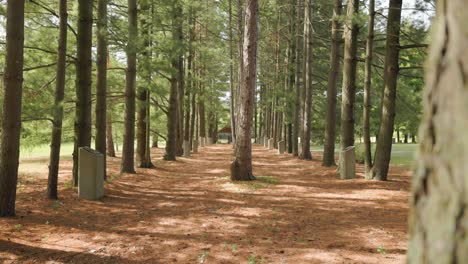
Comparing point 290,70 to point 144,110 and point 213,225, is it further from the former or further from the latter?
point 213,225

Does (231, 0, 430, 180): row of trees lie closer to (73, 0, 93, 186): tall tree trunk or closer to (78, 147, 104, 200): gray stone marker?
(73, 0, 93, 186): tall tree trunk

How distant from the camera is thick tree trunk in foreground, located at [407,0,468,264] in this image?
0.69 metres

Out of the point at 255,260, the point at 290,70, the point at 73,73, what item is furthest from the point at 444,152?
the point at 290,70

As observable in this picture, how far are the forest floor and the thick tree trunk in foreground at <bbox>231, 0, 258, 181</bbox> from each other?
952 mm

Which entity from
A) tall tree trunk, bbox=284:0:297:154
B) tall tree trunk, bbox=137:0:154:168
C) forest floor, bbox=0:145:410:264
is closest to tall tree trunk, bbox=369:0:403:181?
forest floor, bbox=0:145:410:264

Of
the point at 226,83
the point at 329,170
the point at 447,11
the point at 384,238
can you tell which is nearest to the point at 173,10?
the point at 329,170

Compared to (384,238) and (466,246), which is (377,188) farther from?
(466,246)

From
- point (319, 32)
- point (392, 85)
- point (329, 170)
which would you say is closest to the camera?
point (392, 85)

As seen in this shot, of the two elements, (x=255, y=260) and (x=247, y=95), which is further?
(x=247, y=95)

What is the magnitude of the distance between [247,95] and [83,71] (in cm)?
500

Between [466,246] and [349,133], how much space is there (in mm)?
13764

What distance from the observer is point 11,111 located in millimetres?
6707

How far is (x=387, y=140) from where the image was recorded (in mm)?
11102

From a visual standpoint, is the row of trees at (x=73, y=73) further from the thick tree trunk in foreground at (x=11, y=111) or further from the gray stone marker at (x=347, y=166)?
the gray stone marker at (x=347, y=166)
